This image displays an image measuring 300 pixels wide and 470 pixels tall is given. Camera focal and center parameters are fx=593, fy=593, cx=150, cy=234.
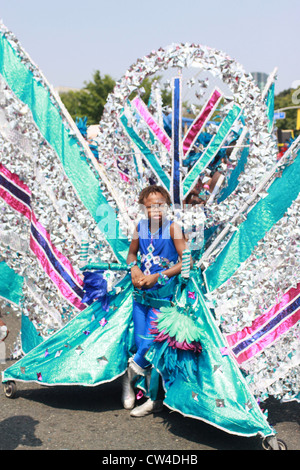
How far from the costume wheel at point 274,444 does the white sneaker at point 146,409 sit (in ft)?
2.54

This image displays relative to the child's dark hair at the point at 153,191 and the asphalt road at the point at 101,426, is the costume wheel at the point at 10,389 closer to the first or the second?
the asphalt road at the point at 101,426

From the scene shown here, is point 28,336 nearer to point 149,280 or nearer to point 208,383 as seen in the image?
point 149,280

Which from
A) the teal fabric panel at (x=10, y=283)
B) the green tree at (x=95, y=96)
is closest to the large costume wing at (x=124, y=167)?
the teal fabric panel at (x=10, y=283)

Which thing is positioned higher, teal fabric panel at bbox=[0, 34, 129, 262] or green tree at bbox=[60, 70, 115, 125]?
green tree at bbox=[60, 70, 115, 125]

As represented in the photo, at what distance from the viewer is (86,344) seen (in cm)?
355

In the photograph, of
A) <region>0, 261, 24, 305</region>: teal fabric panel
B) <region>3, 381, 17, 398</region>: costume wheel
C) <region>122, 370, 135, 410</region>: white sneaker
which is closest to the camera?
<region>122, 370, 135, 410</region>: white sneaker

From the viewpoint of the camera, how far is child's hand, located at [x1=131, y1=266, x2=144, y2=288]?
339 cm

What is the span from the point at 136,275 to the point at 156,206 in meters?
0.42

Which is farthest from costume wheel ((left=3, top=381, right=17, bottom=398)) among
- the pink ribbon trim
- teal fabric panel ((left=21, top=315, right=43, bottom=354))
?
the pink ribbon trim

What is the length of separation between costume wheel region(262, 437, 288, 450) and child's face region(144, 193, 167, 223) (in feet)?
4.34

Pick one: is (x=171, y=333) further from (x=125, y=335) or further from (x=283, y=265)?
(x=283, y=265)

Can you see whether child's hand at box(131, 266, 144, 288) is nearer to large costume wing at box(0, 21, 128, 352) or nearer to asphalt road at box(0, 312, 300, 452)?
large costume wing at box(0, 21, 128, 352)

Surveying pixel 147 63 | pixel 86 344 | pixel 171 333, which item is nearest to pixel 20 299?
pixel 86 344

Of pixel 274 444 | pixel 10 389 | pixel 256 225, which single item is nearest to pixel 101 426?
pixel 10 389
